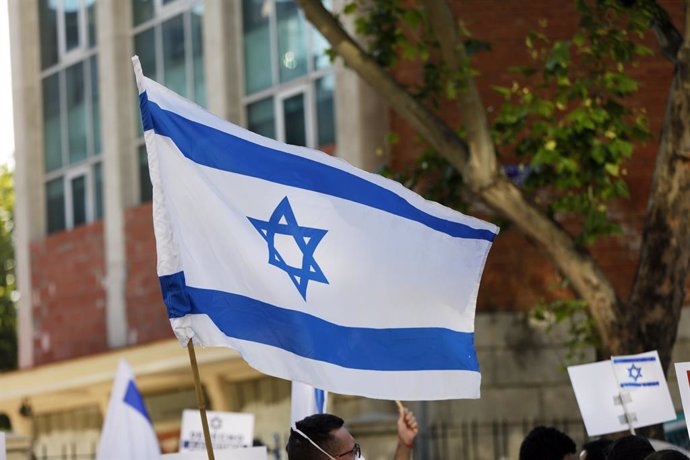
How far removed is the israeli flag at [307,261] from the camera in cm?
717

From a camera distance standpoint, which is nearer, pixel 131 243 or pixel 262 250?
pixel 262 250

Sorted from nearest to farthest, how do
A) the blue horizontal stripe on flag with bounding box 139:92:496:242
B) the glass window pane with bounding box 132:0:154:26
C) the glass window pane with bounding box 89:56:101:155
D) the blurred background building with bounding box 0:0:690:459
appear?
1. the blue horizontal stripe on flag with bounding box 139:92:496:242
2. the blurred background building with bounding box 0:0:690:459
3. the glass window pane with bounding box 132:0:154:26
4. the glass window pane with bounding box 89:56:101:155

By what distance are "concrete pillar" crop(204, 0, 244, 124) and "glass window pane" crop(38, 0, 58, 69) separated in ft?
14.8

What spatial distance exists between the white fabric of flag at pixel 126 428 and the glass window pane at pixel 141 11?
12.6m

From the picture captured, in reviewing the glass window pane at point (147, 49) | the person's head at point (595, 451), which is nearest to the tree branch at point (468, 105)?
the person's head at point (595, 451)

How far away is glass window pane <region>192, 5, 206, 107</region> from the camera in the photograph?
2304 centimetres

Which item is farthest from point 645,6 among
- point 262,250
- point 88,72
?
point 88,72

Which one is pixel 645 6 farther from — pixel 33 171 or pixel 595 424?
pixel 33 171

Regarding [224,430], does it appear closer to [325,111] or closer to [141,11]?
[325,111]

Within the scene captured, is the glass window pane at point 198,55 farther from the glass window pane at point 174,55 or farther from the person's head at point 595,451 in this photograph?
the person's head at point 595,451

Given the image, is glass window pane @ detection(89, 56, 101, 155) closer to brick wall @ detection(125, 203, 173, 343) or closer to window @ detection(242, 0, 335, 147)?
brick wall @ detection(125, 203, 173, 343)

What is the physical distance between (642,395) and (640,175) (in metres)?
8.46

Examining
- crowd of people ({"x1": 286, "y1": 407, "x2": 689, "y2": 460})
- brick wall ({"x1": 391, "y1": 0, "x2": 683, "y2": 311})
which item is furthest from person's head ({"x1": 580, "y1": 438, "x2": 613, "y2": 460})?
brick wall ({"x1": 391, "y1": 0, "x2": 683, "y2": 311})

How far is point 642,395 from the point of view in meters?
10.9
